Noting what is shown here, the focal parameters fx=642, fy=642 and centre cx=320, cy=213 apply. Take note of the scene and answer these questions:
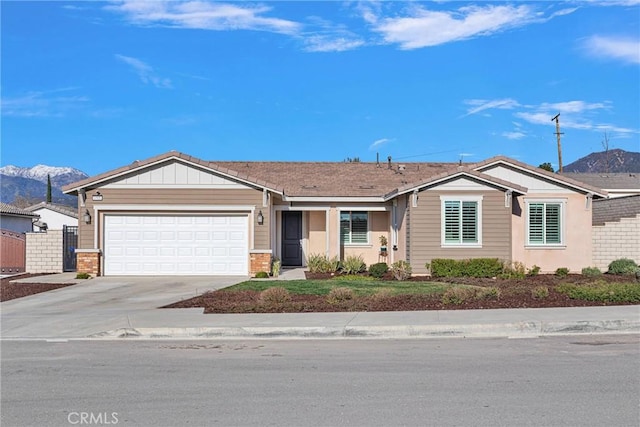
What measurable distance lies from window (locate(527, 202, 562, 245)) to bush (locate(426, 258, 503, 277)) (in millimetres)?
2604

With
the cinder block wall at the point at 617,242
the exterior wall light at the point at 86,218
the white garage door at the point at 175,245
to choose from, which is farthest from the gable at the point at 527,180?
the exterior wall light at the point at 86,218

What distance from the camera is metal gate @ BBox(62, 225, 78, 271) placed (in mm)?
23500

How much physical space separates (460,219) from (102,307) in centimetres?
1183

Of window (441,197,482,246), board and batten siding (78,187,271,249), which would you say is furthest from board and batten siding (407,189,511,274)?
board and batten siding (78,187,271,249)

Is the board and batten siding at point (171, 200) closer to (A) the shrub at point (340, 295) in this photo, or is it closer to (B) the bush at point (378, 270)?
(B) the bush at point (378, 270)

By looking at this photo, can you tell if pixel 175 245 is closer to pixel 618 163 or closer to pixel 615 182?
pixel 615 182

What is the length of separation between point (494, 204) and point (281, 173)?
10466mm

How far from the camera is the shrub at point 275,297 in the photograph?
14.0 meters

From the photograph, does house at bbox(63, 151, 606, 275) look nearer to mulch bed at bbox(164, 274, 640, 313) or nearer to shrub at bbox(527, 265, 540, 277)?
shrub at bbox(527, 265, 540, 277)

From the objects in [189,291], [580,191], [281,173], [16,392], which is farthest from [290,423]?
[281,173]

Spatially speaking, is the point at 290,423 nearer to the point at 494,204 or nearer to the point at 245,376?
the point at 245,376

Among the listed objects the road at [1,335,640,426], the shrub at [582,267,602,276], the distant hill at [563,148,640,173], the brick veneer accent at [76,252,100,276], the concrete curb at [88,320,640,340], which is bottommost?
the road at [1,335,640,426]

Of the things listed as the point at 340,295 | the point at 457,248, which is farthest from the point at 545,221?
the point at 340,295

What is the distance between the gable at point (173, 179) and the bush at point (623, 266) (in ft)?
43.3
